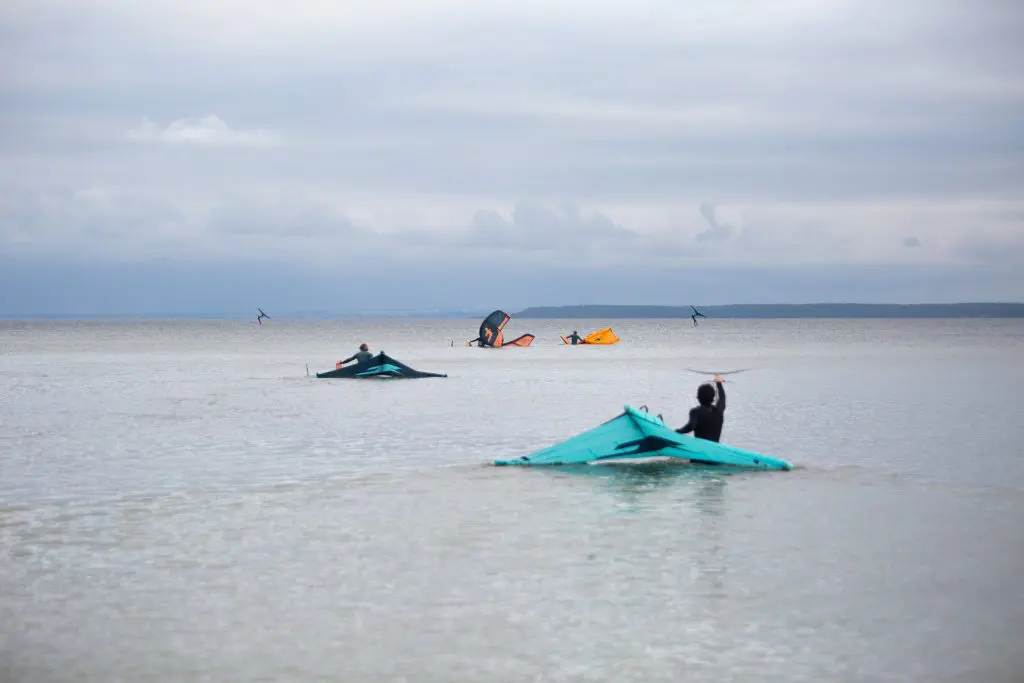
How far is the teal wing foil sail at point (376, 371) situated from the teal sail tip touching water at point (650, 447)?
2988 cm

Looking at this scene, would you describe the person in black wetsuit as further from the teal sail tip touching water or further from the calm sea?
the calm sea

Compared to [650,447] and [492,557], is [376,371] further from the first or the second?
[492,557]

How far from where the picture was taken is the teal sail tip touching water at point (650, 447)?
74.4 ft

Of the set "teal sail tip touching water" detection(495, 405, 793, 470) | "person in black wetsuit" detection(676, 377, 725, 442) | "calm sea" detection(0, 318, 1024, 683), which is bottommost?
"calm sea" detection(0, 318, 1024, 683)

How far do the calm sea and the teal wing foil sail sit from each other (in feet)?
65.2

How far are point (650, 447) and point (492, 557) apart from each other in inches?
332

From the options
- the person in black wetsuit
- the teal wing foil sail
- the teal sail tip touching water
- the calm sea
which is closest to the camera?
the calm sea

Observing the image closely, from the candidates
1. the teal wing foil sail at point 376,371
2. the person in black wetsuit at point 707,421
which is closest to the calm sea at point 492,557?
the person in black wetsuit at point 707,421

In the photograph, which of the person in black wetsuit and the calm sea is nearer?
the calm sea

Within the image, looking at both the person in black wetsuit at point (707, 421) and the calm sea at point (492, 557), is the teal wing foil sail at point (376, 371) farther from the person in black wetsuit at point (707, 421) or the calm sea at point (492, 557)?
the person in black wetsuit at point (707, 421)

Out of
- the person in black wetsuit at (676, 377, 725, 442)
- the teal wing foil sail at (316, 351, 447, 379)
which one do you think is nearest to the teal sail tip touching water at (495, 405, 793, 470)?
the person in black wetsuit at (676, 377, 725, 442)

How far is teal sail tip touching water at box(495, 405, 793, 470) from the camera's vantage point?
893 inches

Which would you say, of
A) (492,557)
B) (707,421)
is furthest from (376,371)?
(492,557)

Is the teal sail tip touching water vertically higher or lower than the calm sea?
higher
